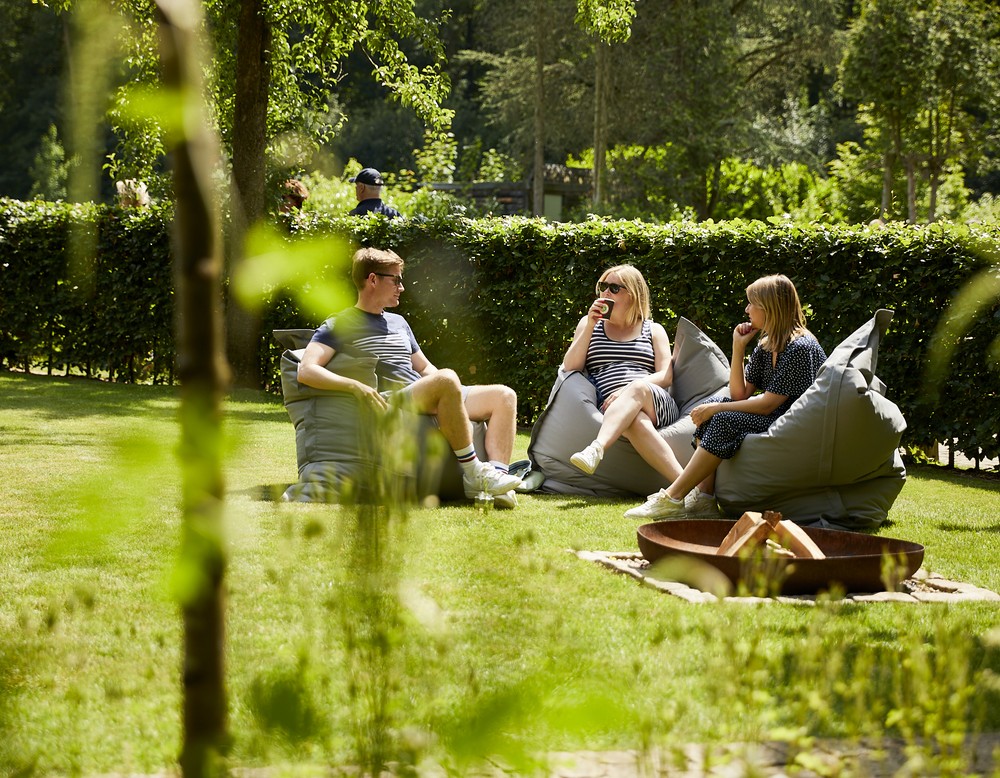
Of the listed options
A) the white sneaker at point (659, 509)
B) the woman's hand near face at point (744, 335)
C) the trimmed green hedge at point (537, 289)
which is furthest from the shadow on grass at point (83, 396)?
the woman's hand near face at point (744, 335)

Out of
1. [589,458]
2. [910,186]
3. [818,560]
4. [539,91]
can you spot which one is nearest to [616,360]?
[589,458]

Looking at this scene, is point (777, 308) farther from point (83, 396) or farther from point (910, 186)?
point (910, 186)

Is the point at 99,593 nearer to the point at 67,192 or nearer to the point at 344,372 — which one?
the point at 344,372

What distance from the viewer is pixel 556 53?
110 ft

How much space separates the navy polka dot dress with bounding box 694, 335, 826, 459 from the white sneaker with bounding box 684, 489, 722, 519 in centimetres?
29

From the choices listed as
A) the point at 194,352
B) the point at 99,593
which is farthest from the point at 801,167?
the point at 194,352

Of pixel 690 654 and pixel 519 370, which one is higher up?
pixel 519 370

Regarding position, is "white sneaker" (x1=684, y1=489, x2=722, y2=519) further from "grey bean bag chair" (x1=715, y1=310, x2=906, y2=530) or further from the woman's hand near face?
the woman's hand near face

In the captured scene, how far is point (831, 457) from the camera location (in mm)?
6109

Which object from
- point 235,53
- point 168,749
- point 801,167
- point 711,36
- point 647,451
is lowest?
point 168,749

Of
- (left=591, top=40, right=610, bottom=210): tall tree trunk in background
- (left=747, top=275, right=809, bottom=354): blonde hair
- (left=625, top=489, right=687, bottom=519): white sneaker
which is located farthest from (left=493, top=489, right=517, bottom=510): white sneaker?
(left=591, top=40, right=610, bottom=210): tall tree trunk in background

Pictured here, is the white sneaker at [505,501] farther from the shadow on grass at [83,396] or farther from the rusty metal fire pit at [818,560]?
the shadow on grass at [83,396]

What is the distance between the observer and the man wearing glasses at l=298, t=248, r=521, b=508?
21.1 feet

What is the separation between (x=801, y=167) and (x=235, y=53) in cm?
2347
